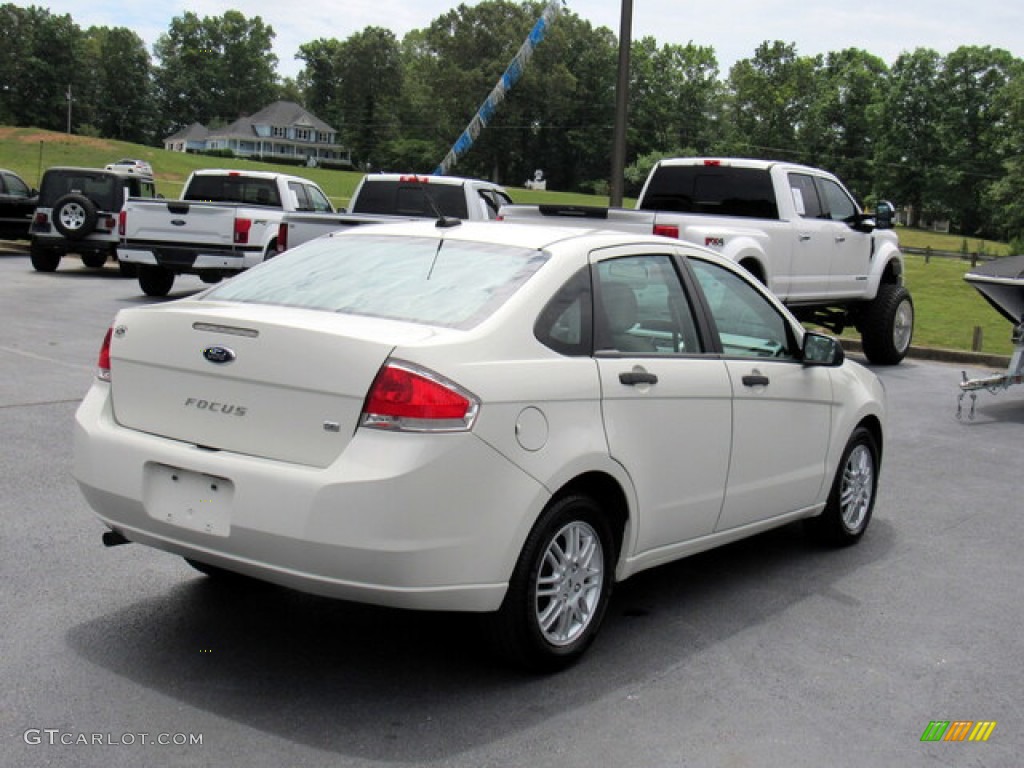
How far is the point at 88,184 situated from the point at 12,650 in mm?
18321

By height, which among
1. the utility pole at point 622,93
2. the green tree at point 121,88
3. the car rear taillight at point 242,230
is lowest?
the car rear taillight at point 242,230

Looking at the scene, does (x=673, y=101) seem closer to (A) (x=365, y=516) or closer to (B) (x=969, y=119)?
(B) (x=969, y=119)

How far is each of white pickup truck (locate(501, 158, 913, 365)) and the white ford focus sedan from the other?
18.6 feet

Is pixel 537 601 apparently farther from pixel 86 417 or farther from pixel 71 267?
pixel 71 267

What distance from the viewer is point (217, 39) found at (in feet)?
522

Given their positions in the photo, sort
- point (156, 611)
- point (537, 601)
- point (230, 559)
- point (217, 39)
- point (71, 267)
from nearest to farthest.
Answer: point (230, 559), point (537, 601), point (156, 611), point (71, 267), point (217, 39)

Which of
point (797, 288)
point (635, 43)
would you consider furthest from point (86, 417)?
point (635, 43)

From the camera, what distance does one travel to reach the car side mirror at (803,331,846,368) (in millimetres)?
5676

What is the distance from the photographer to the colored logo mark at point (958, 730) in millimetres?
3986

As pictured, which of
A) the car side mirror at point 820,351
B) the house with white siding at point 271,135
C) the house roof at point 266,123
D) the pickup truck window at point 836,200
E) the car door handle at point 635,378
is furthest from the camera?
the house roof at point 266,123

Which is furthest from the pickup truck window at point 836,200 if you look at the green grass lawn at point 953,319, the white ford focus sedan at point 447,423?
the white ford focus sedan at point 447,423

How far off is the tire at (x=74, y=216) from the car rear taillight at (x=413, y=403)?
1790 centimetres

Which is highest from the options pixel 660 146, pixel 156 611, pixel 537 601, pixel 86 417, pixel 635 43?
pixel 635 43

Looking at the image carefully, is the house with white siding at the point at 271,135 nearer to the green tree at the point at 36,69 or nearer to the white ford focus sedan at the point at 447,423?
the green tree at the point at 36,69
